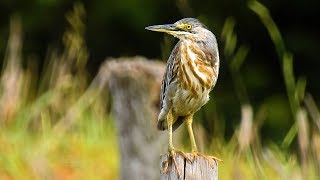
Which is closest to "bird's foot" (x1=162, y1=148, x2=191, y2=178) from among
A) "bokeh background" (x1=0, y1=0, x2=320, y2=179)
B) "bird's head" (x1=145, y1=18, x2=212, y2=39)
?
"bird's head" (x1=145, y1=18, x2=212, y2=39)

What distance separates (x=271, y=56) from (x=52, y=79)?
209 inches

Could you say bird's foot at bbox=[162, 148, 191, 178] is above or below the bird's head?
below

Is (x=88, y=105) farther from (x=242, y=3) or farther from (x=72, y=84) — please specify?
(x=242, y=3)

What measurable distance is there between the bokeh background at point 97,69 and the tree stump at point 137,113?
25.3 inches

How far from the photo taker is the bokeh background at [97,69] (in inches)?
334

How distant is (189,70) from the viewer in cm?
534

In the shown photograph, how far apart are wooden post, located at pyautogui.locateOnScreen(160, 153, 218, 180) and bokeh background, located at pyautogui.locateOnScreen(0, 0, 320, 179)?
2484mm

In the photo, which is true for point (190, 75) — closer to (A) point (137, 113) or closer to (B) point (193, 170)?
(B) point (193, 170)

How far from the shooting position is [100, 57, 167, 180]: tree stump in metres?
6.99

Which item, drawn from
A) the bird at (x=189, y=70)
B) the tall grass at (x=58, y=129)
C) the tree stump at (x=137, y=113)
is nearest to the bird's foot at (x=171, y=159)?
the bird at (x=189, y=70)

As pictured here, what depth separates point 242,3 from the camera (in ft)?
44.5

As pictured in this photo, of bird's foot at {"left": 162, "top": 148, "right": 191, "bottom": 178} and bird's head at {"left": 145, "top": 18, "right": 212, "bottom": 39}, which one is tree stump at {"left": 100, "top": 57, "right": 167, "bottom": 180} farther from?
bird's foot at {"left": 162, "top": 148, "right": 191, "bottom": 178}

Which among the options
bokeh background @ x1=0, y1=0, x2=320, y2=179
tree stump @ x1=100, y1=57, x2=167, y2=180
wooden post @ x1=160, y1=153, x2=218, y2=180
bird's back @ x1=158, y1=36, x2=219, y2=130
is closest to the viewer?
wooden post @ x1=160, y1=153, x2=218, y2=180

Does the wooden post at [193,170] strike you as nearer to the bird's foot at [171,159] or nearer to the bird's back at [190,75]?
the bird's foot at [171,159]
